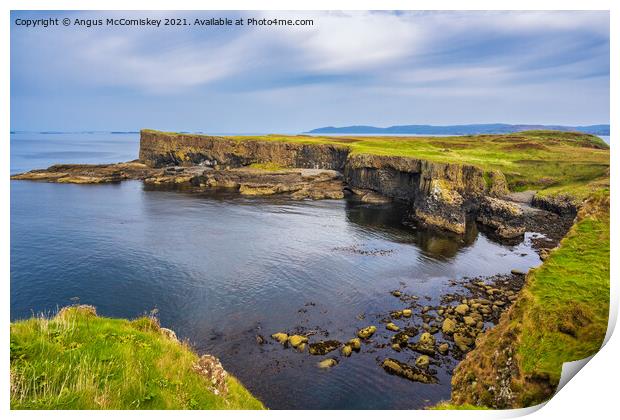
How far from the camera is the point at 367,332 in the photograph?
29438 millimetres

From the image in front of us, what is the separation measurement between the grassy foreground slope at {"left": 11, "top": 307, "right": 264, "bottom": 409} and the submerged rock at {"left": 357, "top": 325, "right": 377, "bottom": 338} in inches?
676

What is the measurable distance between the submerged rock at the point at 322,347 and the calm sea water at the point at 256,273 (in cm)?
102

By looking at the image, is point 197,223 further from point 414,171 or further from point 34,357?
point 34,357

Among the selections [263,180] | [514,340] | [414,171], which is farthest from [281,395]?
[263,180]

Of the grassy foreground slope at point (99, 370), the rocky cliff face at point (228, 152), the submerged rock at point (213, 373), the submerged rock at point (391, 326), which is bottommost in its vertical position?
the submerged rock at point (391, 326)

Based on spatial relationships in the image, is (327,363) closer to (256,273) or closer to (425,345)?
(425,345)

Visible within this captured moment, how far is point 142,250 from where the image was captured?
46594mm

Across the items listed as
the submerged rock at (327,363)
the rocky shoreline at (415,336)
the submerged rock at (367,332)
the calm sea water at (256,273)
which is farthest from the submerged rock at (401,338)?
the submerged rock at (327,363)

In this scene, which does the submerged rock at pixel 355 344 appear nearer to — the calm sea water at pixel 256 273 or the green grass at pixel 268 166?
the calm sea water at pixel 256 273

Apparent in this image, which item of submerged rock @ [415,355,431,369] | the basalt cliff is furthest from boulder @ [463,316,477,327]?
the basalt cliff

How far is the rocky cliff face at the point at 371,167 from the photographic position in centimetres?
6550

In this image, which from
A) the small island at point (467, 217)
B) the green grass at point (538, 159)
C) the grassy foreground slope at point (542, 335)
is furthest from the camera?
the green grass at point (538, 159)

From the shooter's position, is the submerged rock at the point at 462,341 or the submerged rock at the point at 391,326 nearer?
the submerged rock at the point at 462,341
